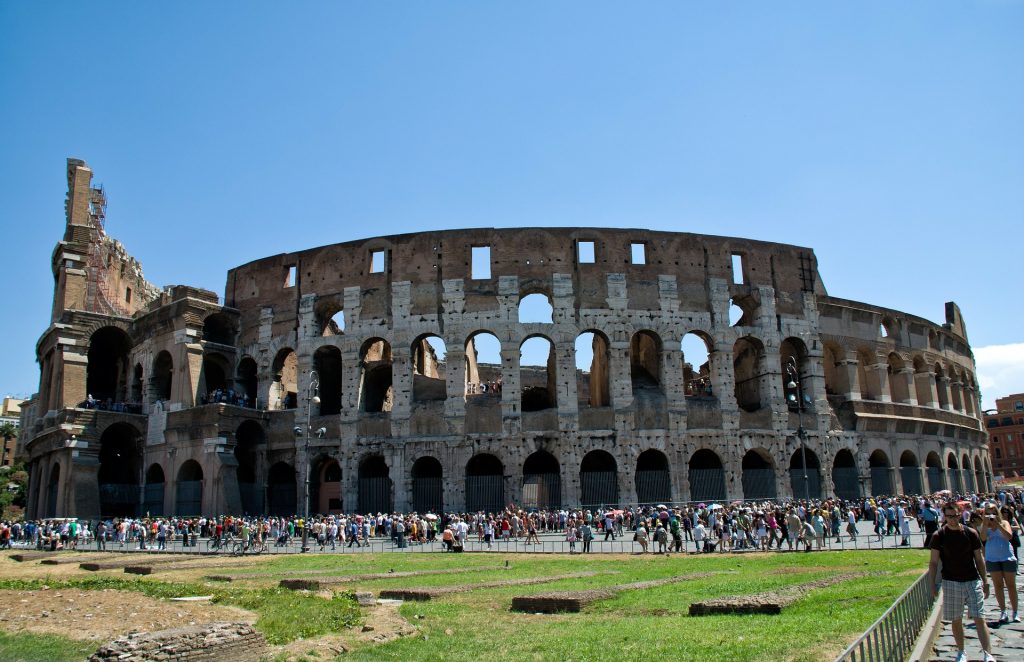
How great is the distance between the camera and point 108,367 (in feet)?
141

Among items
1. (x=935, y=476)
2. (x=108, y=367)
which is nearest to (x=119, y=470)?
(x=108, y=367)

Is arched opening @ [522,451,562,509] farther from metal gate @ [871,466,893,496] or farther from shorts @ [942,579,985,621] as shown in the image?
shorts @ [942,579,985,621]

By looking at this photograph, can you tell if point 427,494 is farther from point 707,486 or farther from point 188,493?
point 707,486

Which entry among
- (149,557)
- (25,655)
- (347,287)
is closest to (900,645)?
(25,655)

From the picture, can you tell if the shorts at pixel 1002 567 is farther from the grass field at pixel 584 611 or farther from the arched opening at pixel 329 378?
the arched opening at pixel 329 378

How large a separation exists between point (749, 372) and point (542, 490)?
1146 centimetres

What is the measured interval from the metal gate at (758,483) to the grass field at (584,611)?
1424 cm

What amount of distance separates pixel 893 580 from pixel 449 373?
21669 mm

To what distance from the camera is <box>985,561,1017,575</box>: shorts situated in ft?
27.6

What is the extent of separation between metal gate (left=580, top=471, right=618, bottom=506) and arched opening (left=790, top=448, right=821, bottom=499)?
7.92m

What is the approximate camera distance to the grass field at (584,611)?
8273mm

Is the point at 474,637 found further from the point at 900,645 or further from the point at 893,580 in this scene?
the point at 893,580

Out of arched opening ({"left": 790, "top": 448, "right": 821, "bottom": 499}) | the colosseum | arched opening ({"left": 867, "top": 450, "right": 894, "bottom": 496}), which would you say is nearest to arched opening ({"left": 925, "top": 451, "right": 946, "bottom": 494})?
the colosseum

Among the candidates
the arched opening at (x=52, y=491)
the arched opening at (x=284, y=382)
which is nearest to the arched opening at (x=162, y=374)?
the arched opening at (x=284, y=382)
